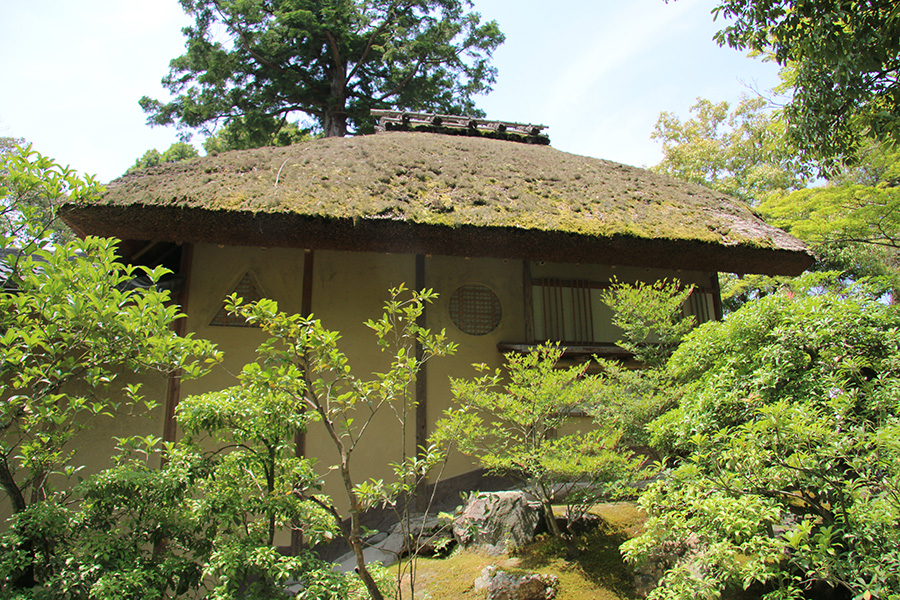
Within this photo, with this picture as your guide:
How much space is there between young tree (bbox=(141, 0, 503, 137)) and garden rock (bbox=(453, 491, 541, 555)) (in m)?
13.1

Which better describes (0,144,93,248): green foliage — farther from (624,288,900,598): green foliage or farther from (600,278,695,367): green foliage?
(600,278,695,367): green foliage

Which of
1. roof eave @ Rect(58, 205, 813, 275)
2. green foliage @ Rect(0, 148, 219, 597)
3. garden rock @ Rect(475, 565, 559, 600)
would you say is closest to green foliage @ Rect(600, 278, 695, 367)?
roof eave @ Rect(58, 205, 813, 275)

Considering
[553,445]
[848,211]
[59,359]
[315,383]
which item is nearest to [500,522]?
[553,445]

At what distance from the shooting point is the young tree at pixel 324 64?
15.2 metres

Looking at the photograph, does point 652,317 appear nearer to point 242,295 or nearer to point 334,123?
point 242,295

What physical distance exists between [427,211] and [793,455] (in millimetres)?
4375

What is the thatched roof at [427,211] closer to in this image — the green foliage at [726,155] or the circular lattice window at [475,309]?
the circular lattice window at [475,309]

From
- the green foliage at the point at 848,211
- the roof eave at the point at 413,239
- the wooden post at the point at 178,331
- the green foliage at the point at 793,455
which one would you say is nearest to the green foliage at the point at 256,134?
the wooden post at the point at 178,331

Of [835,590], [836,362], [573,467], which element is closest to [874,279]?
[836,362]

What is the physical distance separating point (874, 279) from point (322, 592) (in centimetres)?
395

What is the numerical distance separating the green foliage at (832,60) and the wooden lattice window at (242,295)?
573cm

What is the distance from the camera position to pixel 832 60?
4.72 metres

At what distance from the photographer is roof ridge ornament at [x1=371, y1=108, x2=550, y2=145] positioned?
11.2 metres

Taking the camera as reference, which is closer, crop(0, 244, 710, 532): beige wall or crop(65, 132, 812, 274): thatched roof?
crop(65, 132, 812, 274): thatched roof
